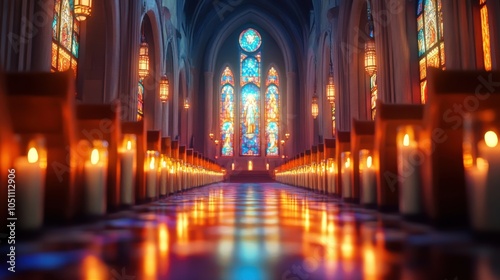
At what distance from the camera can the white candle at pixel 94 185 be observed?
8.87 ft

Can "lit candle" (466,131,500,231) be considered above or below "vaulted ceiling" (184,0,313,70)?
below

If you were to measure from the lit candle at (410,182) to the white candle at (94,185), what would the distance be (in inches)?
82.2

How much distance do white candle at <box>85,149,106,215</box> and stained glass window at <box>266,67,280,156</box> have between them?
75.6 feet

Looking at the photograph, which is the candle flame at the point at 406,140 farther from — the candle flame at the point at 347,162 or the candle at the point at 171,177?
the candle at the point at 171,177

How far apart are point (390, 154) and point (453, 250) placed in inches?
78.7

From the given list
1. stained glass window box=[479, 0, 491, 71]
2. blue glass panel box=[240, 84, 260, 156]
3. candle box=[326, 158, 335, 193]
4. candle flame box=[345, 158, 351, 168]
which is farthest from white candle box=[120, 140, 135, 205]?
blue glass panel box=[240, 84, 260, 156]

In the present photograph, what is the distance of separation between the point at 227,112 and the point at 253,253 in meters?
24.6

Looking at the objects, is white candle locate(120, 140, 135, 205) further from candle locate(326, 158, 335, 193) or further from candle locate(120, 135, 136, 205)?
candle locate(326, 158, 335, 193)

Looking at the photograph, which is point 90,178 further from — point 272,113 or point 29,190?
point 272,113

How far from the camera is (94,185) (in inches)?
107

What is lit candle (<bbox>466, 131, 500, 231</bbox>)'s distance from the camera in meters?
1.88

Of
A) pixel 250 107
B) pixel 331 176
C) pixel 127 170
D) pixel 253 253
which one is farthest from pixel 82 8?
pixel 250 107

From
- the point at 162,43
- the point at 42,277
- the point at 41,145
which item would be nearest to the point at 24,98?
the point at 41,145

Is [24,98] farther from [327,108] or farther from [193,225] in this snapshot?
[327,108]
